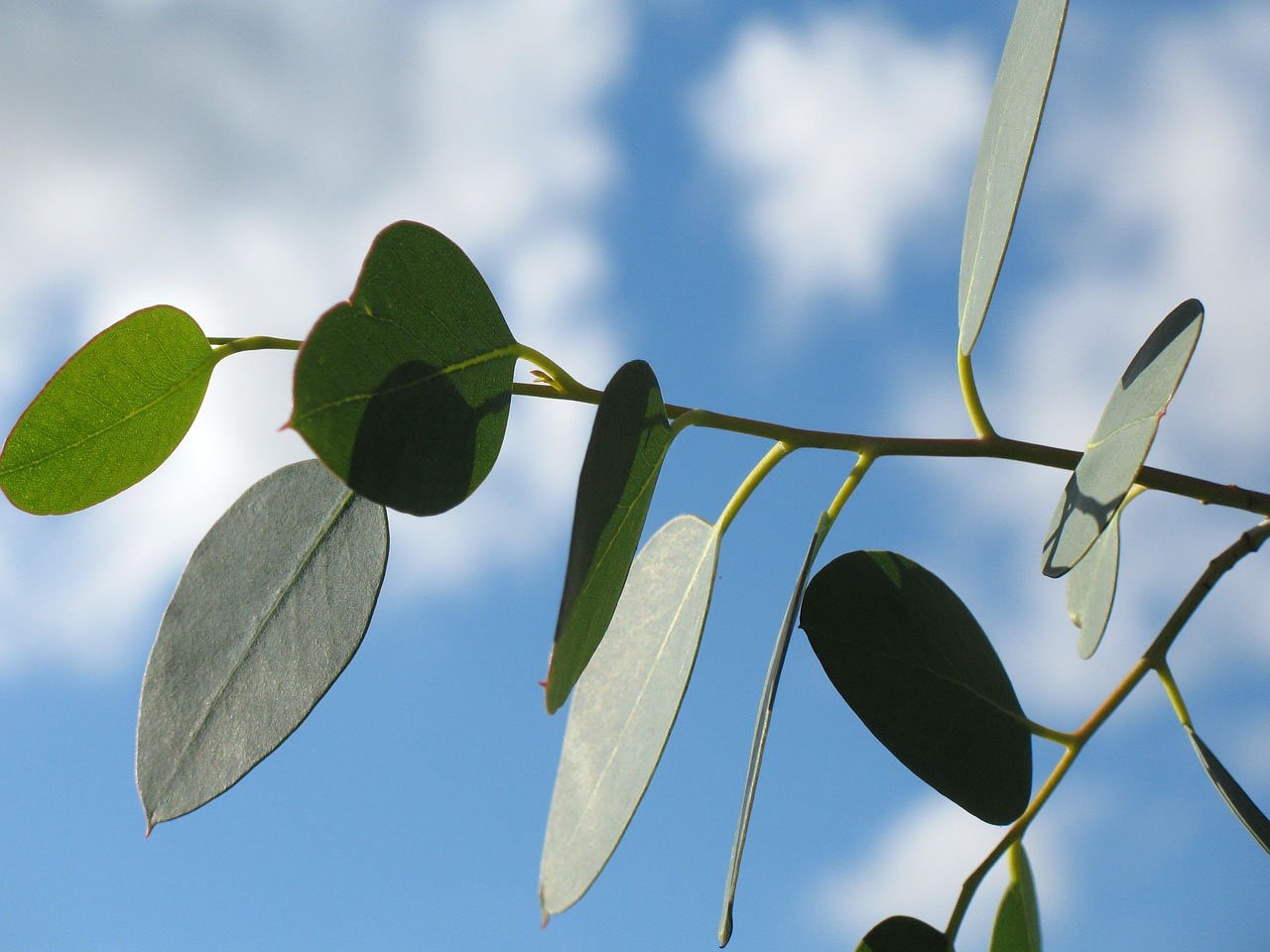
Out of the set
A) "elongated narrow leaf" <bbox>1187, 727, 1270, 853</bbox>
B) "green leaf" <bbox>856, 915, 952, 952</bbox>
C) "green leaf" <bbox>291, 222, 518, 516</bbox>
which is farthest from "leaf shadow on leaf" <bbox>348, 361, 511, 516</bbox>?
"elongated narrow leaf" <bbox>1187, 727, 1270, 853</bbox>

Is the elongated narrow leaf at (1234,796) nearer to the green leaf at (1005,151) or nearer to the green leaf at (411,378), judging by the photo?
the green leaf at (1005,151)

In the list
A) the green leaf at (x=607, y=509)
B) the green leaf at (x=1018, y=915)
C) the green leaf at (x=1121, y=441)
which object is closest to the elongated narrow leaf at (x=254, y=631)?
the green leaf at (x=607, y=509)

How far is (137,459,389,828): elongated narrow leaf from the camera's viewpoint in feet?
1.89

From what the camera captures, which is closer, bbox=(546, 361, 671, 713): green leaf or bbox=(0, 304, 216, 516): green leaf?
bbox=(546, 361, 671, 713): green leaf

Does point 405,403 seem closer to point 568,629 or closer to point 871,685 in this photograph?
point 568,629

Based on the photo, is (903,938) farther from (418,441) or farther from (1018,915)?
(418,441)

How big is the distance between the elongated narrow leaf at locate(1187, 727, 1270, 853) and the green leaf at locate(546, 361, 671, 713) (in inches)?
18.8

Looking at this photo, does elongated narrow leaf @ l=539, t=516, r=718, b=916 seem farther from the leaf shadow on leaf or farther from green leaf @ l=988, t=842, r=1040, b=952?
green leaf @ l=988, t=842, r=1040, b=952

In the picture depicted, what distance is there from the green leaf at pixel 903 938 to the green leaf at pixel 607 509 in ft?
1.12

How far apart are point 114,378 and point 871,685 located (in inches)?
18.2

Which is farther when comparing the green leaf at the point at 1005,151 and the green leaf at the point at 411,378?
the green leaf at the point at 1005,151

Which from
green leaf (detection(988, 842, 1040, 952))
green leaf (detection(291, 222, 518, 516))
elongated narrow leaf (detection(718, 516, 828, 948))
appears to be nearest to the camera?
green leaf (detection(291, 222, 518, 516))

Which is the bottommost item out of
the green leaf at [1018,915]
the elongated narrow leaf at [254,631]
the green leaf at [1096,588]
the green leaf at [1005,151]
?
the elongated narrow leaf at [254,631]

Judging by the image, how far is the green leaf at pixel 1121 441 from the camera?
56cm
